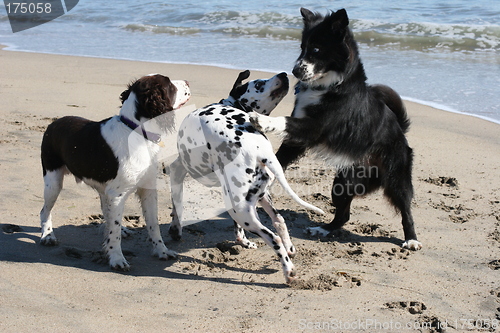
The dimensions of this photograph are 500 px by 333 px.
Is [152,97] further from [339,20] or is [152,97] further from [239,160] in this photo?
[339,20]

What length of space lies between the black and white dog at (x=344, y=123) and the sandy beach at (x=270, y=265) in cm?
42

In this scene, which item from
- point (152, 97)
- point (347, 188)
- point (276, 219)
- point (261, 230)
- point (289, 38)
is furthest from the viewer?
point (289, 38)

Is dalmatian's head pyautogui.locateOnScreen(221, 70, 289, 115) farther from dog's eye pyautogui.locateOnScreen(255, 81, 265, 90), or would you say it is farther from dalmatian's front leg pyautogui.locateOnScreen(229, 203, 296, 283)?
dalmatian's front leg pyautogui.locateOnScreen(229, 203, 296, 283)

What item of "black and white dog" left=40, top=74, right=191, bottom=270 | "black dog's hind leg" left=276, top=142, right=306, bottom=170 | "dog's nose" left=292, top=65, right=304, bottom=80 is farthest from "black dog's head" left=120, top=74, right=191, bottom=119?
"black dog's hind leg" left=276, top=142, right=306, bottom=170

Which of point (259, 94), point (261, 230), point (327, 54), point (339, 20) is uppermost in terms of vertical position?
point (339, 20)

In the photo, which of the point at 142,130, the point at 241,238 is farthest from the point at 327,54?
the point at 241,238

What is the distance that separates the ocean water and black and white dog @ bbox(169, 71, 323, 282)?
191 inches

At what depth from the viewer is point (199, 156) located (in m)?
4.12

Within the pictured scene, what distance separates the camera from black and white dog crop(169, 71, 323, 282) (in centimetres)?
372

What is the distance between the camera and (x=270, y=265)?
13.7ft

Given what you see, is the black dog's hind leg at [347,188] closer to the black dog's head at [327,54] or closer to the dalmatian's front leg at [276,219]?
the dalmatian's front leg at [276,219]

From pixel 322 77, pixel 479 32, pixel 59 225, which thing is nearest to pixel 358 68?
pixel 322 77

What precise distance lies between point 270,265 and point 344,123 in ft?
4.18

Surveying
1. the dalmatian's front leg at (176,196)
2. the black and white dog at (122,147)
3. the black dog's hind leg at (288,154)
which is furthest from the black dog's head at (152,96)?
the black dog's hind leg at (288,154)
